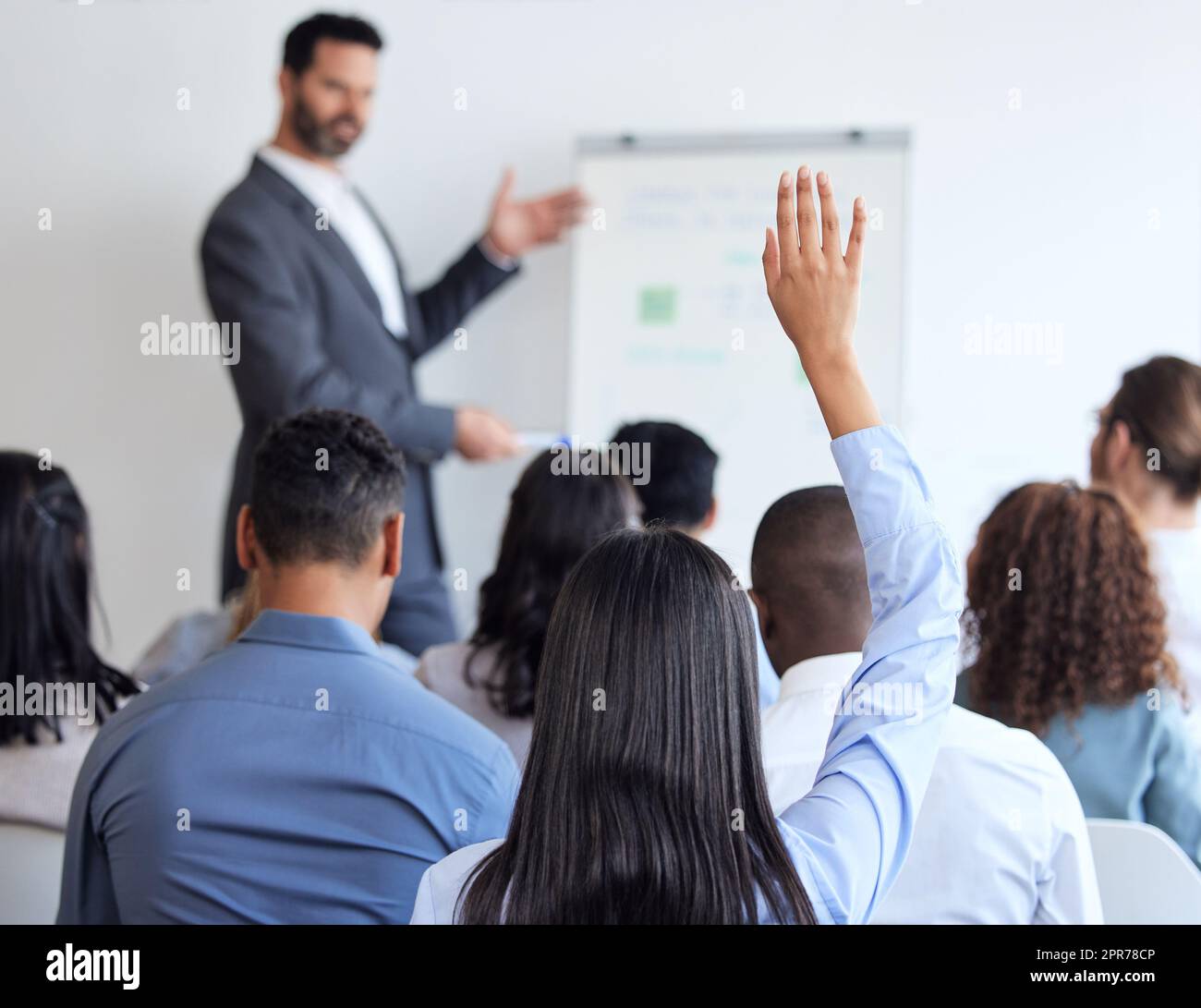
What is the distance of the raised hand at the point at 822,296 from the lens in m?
1.16

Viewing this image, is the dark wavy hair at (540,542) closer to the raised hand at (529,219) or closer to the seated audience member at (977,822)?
the seated audience member at (977,822)

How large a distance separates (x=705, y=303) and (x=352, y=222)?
106 cm

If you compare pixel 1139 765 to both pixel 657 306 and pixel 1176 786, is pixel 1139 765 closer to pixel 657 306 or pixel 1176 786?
pixel 1176 786

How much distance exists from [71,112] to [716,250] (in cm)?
221

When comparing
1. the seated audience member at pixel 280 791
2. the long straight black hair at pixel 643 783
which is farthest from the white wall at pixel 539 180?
the long straight black hair at pixel 643 783

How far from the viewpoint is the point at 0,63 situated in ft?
14.4

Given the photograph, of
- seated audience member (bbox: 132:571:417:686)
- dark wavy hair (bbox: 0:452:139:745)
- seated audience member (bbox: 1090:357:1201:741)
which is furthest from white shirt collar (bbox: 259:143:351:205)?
seated audience member (bbox: 1090:357:1201:741)

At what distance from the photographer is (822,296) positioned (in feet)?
3.80

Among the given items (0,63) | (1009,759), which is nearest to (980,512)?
(1009,759)

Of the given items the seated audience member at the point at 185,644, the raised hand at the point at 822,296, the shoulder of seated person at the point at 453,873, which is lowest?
the seated audience member at the point at 185,644

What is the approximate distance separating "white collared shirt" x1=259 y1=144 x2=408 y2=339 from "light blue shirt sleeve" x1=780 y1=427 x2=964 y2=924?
273cm

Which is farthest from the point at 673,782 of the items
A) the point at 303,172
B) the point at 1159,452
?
the point at 303,172

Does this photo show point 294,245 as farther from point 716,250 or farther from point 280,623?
point 280,623

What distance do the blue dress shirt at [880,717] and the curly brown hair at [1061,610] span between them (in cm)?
101
